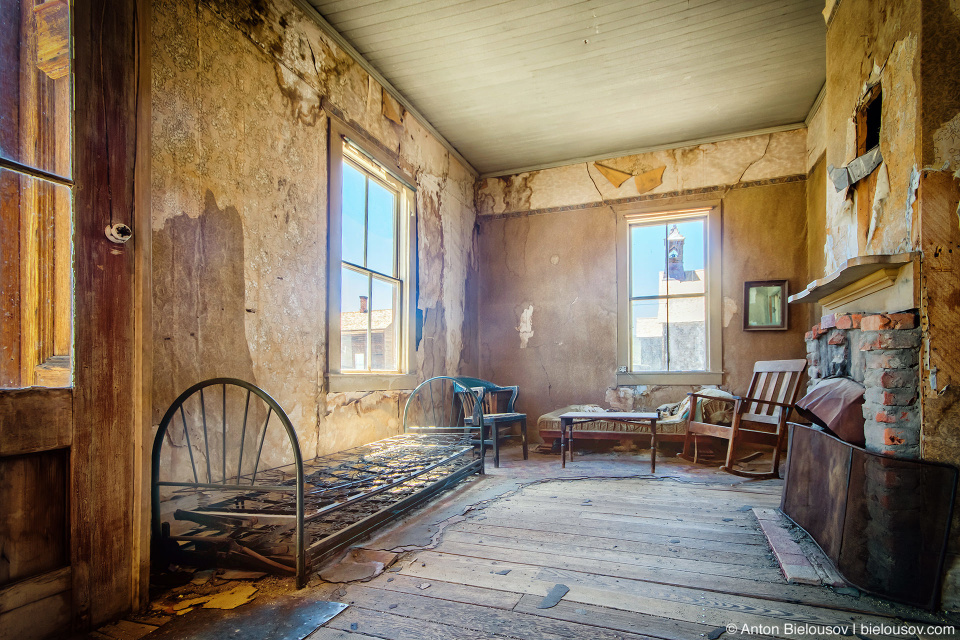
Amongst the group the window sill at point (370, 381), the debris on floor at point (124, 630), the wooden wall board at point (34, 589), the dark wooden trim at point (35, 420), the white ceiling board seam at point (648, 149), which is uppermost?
the white ceiling board seam at point (648, 149)

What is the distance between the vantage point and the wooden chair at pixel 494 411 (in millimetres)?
4062

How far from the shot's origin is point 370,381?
3.89m

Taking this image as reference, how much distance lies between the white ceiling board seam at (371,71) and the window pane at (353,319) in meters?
1.65

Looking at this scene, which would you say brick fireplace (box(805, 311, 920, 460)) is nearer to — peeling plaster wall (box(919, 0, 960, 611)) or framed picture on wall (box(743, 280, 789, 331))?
peeling plaster wall (box(919, 0, 960, 611))

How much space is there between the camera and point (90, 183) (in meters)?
1.58

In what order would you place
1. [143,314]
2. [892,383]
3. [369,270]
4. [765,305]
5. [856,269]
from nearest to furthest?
[143,314] < [892,383] < [856,269] < [369,270] < [765,305]

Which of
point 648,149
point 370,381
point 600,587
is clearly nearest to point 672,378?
point 648,149

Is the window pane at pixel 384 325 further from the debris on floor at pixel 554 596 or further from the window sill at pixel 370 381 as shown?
the debris on floor at pixel 554 596

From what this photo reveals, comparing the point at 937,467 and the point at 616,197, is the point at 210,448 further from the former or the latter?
the point at 616,197

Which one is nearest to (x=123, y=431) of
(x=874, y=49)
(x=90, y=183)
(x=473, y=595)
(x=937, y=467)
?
(x=90, y=183)

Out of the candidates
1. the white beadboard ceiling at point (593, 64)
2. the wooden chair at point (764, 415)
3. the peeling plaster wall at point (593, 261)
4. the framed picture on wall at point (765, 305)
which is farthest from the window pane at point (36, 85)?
the framed picture on wall at point (765, 305)

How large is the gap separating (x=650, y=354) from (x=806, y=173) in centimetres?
233

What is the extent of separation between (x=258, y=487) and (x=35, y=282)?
958mm

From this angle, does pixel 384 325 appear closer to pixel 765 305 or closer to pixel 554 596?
pixel 554 596
